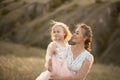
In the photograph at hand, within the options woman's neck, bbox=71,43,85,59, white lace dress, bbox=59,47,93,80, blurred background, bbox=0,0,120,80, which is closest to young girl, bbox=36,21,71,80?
white lace dress, bbox=59,47,93,80

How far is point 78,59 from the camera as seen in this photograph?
8250 millimetres

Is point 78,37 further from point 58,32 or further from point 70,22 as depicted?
point 70,22

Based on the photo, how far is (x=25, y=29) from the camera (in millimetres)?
38844

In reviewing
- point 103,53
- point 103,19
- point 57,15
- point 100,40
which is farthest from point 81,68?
point 57,15

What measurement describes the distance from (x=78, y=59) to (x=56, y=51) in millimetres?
638

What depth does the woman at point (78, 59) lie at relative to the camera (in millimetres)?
8141

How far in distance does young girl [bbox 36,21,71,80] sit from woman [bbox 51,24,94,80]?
14 cm

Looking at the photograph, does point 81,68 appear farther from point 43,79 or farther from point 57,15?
point 57,15

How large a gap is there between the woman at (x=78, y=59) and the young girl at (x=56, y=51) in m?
0.14

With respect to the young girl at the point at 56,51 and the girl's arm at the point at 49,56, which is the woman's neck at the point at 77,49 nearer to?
the young girl at the point at 56,51

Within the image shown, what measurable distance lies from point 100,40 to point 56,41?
26.2m

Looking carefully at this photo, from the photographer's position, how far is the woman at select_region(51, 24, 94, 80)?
26.7 ft

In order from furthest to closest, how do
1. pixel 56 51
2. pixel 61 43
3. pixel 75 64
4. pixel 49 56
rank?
1. pixel 61 43
2. pixel 56 51
3. pixel 49 56
4. pixel 75 64

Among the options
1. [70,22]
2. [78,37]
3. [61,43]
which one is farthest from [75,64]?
[70,22]
